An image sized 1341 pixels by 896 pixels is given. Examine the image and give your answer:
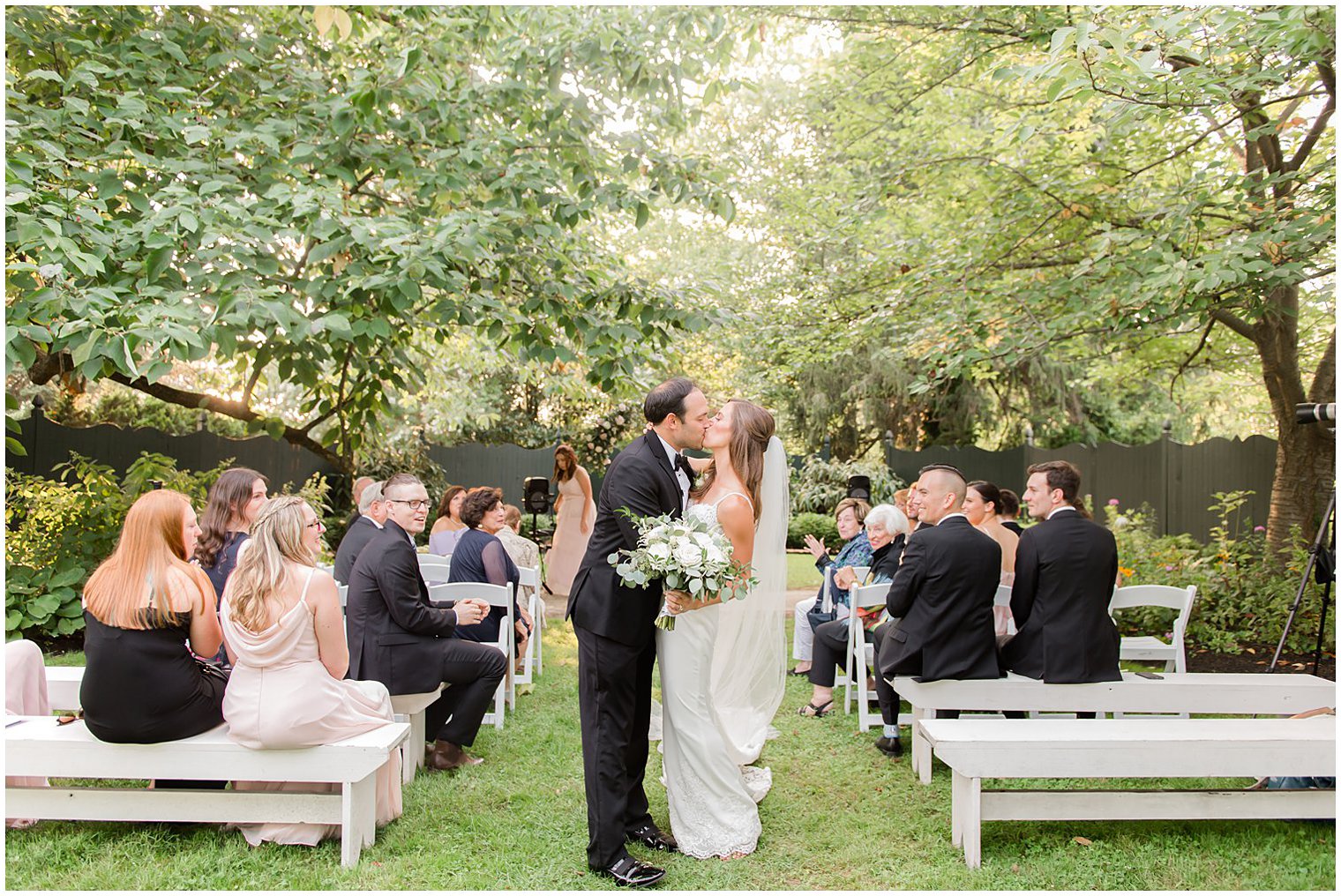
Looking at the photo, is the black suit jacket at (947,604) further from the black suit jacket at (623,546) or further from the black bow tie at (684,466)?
the black suit jacket at (623,546)

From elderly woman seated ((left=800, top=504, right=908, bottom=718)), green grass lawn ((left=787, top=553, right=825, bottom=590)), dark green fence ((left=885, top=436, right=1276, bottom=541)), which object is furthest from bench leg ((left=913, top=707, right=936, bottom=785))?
dark green fence ((left=885, top=436, right=1276, bottom=541))

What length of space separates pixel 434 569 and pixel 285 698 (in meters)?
3.20

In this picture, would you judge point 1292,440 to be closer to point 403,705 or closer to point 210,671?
point 403,705

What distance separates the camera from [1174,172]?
9.55m

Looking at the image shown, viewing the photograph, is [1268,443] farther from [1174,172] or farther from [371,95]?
[371,95]

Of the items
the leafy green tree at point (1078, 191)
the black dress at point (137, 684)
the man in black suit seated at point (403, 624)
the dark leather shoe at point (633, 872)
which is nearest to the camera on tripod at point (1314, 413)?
the leafy green tree at point (1078, 191)

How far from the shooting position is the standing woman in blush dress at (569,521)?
9.77 m

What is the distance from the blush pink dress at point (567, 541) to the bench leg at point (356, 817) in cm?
589

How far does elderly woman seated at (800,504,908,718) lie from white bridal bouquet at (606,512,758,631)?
297cm

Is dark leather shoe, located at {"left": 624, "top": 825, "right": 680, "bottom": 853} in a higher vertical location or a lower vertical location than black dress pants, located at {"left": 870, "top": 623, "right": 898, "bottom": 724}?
lower

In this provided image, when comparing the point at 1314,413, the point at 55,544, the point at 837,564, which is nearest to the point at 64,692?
the point at 55,544

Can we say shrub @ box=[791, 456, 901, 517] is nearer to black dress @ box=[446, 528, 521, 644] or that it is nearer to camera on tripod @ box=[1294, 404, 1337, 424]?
camera on tripod @ box=[1294, 404, 1337, 424]

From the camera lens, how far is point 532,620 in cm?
770

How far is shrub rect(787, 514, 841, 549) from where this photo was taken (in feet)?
59.3
